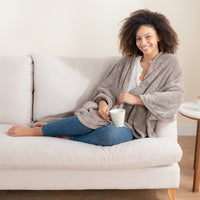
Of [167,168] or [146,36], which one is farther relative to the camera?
[146,36]

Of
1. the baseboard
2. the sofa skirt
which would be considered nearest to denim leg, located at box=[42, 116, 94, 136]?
the sofa skirt

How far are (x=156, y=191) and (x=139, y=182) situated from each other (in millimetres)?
300

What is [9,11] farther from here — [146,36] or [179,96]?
[179,96]

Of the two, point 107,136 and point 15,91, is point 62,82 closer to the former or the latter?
point 15,91

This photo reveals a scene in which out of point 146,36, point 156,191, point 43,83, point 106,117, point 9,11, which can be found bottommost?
point 156,191

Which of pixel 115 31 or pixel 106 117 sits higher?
pixel 115 31

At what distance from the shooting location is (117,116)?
1.75m

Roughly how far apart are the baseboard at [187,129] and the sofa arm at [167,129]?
1.12 m

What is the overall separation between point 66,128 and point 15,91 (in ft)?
1.91

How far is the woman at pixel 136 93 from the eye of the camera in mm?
1855

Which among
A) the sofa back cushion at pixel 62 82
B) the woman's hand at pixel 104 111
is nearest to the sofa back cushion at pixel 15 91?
the sofa back cushion at pixel 62 82

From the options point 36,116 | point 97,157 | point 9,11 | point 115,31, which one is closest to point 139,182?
point 97,157

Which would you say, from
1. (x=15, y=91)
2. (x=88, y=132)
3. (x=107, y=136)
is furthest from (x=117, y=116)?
(x=15, y=91)

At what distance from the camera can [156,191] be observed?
1.99 metres
